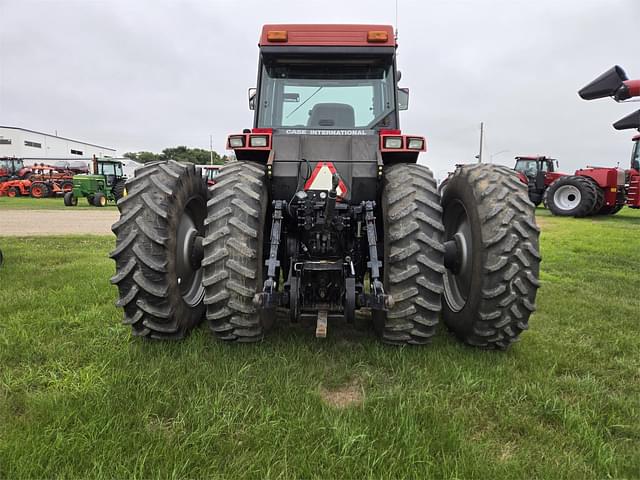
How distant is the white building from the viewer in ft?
198

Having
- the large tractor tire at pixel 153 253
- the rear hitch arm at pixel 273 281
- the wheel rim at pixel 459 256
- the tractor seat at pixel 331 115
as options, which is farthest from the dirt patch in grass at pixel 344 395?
the tractor seat at pixel 331 115

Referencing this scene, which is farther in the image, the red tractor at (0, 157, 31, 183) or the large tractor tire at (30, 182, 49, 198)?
the red tractor at (0, 157, 31, 183)

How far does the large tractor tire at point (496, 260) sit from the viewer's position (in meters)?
2.98

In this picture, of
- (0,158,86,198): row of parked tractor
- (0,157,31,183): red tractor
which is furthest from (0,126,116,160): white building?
(0,158,86,198): row of parked tractor

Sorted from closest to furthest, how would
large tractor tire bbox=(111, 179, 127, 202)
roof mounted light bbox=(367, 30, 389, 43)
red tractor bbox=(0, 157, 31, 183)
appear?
roof mounted light bbox=(367, 30, 389, 43) → large tractor tire bbox=(111, 179, 127, 202) → red tractor bbox=(0, 157, 31, 183)

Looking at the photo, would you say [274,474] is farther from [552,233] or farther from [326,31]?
[552,233]

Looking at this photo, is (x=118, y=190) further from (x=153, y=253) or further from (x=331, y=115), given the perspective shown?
(x=153, y=253)

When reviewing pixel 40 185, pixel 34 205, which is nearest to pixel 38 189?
pixel 40 185

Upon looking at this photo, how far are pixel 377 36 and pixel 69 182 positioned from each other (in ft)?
97.9

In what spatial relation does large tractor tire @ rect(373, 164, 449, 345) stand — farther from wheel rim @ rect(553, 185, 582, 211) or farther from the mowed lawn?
wheel rim @ rect(553, 185, 582, 211)

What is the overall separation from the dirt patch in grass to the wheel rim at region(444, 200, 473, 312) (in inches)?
45.3

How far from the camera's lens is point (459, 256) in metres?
3.44

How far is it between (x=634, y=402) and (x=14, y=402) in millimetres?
3645

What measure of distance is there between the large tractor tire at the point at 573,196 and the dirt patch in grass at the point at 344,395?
53.8ft
